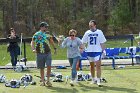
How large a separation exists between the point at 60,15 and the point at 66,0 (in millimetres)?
2449

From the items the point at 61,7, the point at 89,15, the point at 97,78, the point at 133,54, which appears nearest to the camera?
the point at 97,78

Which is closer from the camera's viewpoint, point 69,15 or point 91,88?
point 91,88

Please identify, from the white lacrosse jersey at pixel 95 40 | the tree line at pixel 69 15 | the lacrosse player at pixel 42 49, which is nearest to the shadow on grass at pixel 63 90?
the lacrosse player at pixel 42 49

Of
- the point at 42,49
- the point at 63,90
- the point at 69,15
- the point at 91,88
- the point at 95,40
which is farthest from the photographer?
the point at 69,15

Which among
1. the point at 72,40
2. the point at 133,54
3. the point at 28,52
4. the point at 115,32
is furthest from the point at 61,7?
the point at 72,40

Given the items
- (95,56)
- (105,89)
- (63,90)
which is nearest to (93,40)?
(95,56)

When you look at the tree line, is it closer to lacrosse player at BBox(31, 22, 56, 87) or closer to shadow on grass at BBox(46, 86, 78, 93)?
lacrosse player at BBox(31, 22, 56, 87)

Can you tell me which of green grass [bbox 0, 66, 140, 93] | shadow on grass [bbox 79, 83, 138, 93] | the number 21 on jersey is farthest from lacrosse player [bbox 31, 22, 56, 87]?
the number 21 on jersey

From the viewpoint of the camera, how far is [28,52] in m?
26.7

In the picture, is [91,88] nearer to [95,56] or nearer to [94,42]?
[95,56]

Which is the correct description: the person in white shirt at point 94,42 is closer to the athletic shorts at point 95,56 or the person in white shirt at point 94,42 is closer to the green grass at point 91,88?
the athletic shorts at point 95,56

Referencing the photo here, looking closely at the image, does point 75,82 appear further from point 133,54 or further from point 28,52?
point 28,52

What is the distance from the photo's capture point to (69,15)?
54.6 m

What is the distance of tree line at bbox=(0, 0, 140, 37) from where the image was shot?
161 feet
